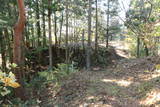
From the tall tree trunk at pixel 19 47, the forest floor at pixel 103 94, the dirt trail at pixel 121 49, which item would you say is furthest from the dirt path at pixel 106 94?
the dirt trail at pixel 121 49

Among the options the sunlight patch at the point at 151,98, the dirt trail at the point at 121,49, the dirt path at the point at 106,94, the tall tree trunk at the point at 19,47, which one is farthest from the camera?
the dirt trail at the point at 121,49

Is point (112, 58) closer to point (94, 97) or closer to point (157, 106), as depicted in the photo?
point (94, 97)

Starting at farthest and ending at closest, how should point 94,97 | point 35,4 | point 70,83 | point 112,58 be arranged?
point 112,58
point 35,4
point 70,83
point 94,97

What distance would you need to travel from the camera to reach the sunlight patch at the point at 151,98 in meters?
4.14

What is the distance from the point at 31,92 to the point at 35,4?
20.6 ft

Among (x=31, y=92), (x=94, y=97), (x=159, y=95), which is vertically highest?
(x=159, y=95)

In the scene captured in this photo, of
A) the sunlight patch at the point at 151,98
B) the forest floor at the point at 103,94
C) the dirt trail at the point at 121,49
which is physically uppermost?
the dirt trail at the point at 121,49

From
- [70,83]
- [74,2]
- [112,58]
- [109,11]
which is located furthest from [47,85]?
[109,11]

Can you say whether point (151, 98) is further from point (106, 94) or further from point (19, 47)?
point (19, 47)

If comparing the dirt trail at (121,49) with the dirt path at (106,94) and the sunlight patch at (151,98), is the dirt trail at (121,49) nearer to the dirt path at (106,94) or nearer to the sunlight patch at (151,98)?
the dirt path at (106,94)

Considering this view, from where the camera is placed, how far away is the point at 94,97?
5410 millimetres

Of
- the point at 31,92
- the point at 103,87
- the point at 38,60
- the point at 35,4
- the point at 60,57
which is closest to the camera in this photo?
the point at 103,87

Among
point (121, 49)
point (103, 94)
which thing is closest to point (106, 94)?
point (103, 94)

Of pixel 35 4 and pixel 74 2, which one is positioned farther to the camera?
pixel 74 2
